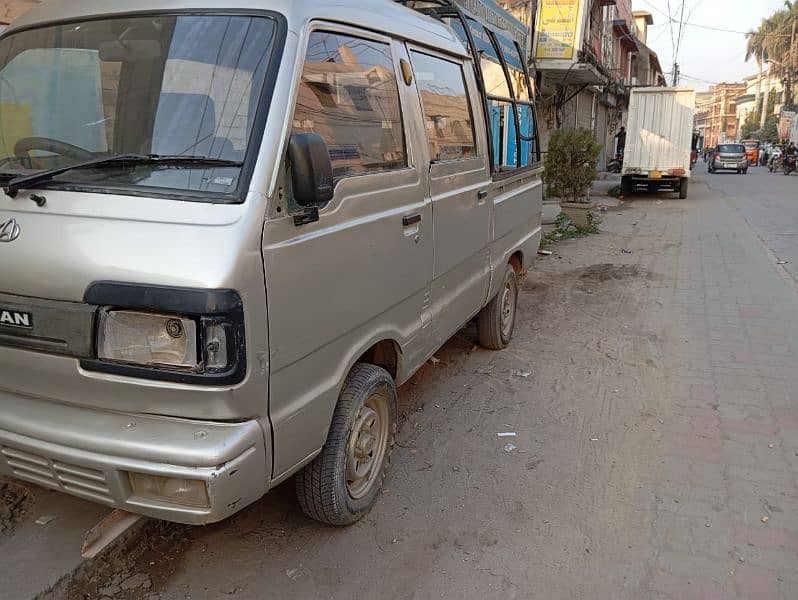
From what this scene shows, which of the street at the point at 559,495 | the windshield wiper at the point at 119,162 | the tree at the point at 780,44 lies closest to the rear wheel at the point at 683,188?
the street at the point at 559,495

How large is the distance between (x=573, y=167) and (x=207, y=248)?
11766mm

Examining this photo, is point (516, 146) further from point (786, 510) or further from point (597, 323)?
point (786, 510)

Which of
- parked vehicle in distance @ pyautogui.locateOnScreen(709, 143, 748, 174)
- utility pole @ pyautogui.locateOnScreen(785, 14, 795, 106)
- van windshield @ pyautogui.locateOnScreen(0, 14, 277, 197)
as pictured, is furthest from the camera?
utility pole @ pyautogui.locateOnScreen(785, 14, 795, 106)

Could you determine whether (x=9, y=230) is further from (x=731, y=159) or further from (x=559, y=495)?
(x=731, y=159)

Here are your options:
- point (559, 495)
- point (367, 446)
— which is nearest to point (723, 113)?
point (559, 495)

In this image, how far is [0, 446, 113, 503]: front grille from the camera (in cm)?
222

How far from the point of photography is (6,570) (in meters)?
2.64

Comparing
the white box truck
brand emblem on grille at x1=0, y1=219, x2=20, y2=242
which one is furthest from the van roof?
the white box truck

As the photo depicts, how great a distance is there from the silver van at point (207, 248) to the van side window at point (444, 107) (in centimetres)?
19

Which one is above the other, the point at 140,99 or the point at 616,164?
the point at 140,99

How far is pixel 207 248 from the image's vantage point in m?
2.09

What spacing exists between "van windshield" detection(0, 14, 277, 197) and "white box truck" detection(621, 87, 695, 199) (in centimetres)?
1918

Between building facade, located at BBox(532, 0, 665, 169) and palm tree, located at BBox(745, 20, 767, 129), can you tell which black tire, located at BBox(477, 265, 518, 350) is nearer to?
building facade, located at BBox(532, 0, 665, 169)

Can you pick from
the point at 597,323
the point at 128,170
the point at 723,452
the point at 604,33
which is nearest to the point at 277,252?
the point at 128,170
